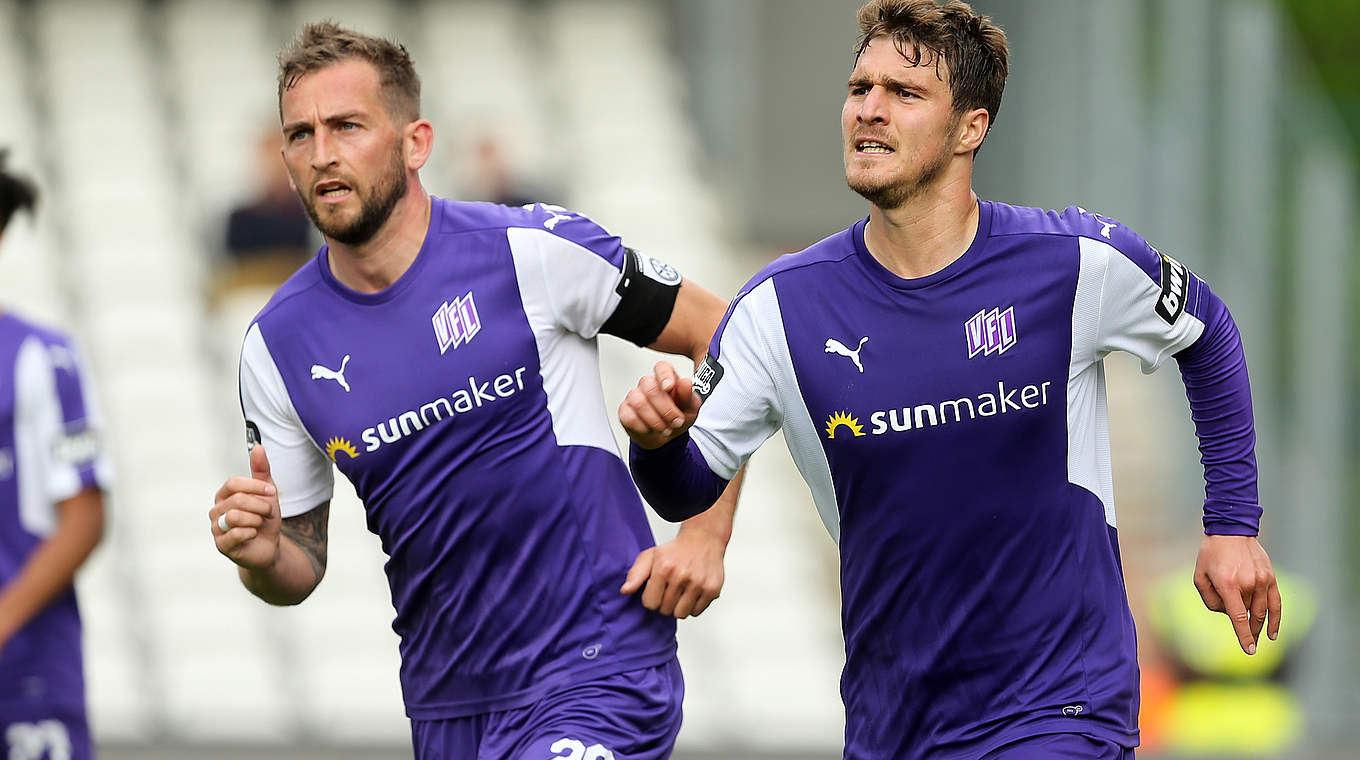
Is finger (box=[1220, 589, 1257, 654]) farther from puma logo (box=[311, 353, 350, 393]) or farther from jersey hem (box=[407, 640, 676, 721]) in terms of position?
puma logo (box=[311, 353, 350, 393])

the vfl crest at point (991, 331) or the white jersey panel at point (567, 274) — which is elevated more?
the white jersey panel at point (567, 274)

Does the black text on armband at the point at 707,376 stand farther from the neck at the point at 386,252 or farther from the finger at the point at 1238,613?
the finger at the point at 1238,613

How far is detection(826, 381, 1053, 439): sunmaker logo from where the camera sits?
4266 mm

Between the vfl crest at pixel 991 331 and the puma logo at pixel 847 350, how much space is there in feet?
0.78

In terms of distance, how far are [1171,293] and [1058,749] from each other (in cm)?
108

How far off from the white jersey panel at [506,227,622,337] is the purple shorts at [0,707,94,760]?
2.16 metres

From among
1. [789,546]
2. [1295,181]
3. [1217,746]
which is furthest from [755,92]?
[1217,746]

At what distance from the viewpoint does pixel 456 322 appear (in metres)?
4.73

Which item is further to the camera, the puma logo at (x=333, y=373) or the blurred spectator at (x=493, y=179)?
the blurred spectator at (x=493, y=179)

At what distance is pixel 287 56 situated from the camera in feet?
15.8

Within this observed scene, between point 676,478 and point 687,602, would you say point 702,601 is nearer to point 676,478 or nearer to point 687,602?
point 687,602

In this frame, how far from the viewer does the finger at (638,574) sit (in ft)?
15.4

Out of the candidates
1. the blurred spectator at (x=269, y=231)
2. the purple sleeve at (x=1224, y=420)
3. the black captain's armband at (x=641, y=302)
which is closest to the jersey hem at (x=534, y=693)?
the black captain's armband at (x=641, y=302)

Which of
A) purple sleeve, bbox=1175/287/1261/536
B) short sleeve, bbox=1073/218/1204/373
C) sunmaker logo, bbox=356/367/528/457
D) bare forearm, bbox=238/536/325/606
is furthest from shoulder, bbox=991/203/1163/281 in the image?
bare forearm, bbox=238/536/325/606
